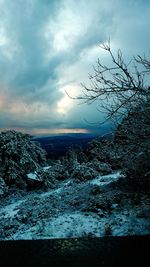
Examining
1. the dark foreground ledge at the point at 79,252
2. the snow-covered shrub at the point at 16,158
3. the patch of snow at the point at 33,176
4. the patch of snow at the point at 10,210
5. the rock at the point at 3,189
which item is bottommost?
the dark foreground ledge at the point at 79,252

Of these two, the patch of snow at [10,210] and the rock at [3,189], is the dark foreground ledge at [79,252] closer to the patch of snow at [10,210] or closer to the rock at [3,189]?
the patch of snow at [10,210]

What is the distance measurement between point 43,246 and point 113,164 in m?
12.8

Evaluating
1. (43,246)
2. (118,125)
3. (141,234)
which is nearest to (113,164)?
(141,234)

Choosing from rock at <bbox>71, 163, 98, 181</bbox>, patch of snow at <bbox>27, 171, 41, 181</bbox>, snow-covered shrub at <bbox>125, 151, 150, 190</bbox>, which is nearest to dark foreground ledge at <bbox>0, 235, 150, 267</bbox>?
snow-covered shrub at <bbox>125, 151, 150, 190</bbox>

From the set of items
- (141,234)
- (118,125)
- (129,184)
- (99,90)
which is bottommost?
(141,234)

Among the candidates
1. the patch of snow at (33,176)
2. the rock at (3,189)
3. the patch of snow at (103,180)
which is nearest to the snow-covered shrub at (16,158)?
the patch of snow at (33,176)

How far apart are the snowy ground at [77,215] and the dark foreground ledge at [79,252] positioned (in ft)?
2.16

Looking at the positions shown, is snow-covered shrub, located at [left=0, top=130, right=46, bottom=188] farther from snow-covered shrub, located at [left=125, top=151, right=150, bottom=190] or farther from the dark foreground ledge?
the dark foreground ledge

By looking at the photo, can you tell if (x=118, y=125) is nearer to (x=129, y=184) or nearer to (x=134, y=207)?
(x=134, y=207)

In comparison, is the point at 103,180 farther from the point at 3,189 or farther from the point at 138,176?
the point at 3,189

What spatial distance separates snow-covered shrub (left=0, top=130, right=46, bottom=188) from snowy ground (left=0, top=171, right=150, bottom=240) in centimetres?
227

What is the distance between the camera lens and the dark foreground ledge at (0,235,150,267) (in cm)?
954

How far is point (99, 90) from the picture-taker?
800 cm

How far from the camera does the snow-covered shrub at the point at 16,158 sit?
19766 millimetres
